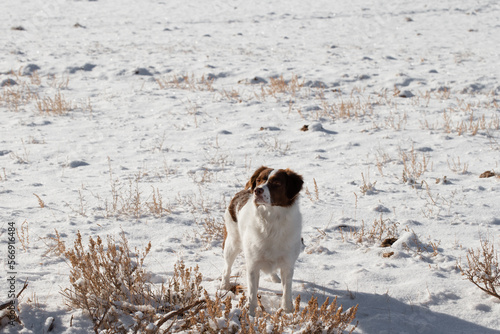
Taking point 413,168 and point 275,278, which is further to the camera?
point 413,168

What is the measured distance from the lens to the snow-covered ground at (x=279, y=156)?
416 cm

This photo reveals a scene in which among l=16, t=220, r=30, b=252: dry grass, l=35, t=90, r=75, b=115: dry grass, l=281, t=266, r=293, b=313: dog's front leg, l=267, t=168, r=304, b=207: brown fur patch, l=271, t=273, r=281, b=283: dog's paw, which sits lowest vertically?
l=271, t=273, r=281, b=283: dog's paw

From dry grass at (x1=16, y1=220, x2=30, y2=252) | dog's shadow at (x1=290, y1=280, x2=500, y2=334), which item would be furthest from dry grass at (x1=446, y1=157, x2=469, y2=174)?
dry grass at (x1=16, y1=220, x2=30, y2=252)

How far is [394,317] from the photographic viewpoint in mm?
3523

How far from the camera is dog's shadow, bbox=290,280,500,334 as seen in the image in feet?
11.1

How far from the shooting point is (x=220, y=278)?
433cm

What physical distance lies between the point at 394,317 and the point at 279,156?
182 inches

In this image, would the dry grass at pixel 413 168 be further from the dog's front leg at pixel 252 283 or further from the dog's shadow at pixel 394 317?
the dog's front leg at pixel 252 283

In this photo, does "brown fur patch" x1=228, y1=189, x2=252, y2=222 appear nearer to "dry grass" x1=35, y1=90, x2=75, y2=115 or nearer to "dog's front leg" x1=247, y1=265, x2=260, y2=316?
"dog's front leg" x1=247, y1=265, x2=260, y2=316

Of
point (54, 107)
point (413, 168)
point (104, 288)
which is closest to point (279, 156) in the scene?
point (413, 168)

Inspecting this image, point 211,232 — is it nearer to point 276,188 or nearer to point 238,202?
point 238,202

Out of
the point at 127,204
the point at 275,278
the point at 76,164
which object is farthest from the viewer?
the point at 76,164

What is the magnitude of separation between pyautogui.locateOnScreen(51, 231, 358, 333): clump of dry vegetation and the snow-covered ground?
0.27 meters

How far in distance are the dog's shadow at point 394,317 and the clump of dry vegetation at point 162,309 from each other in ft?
0.69
